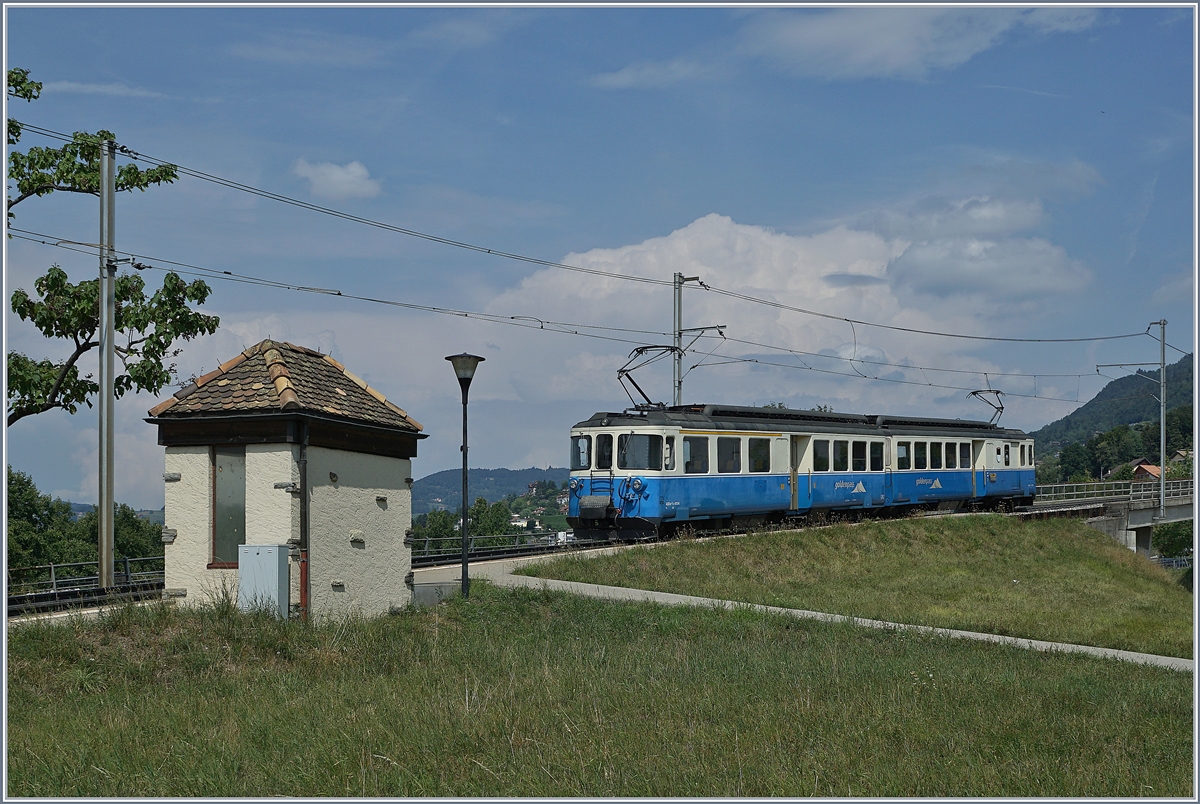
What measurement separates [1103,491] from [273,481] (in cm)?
6296

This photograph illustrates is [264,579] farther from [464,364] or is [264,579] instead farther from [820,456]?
[820,456]

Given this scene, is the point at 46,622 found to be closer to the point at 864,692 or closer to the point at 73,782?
the point at 73,782

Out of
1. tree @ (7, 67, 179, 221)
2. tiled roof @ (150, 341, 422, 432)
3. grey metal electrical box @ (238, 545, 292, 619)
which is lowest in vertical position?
grey metal electrical box @ (238, 545, 292, 619)

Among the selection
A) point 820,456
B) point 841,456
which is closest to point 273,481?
point 820,456

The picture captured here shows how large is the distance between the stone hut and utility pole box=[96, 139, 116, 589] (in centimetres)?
497

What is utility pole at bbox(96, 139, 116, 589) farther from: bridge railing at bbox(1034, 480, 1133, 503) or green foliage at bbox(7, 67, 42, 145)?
bridge railing at bbox(1034, 480, 1133, 503)

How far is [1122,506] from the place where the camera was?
5712 centimetres

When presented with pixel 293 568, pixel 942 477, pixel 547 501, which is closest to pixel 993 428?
pixel 942 477

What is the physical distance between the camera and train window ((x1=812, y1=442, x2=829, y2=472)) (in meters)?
33.4

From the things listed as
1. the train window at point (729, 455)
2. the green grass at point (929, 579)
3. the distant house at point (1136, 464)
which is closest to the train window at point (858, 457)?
the green grass at point (929, 579)

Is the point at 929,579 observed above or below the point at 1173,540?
above

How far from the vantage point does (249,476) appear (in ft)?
50.1

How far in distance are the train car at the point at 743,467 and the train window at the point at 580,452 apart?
0.10ft

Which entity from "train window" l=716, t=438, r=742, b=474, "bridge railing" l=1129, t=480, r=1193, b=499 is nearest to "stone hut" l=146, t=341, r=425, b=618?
"train window" l=716, t=438, r=742, b=474
